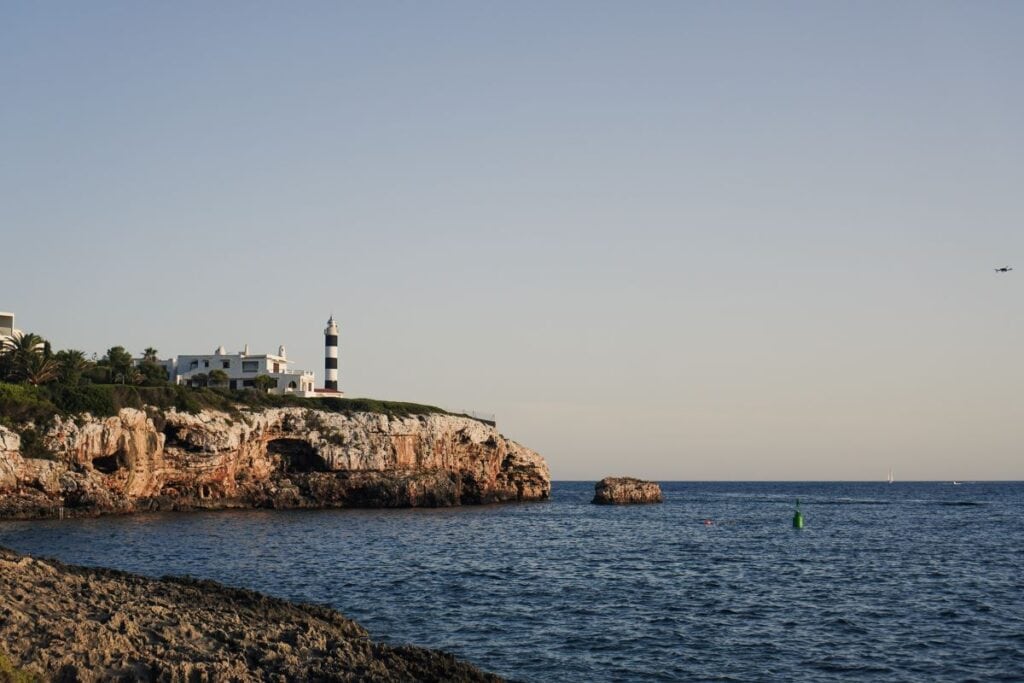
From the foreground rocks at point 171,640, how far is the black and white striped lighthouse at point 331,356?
94945 mm

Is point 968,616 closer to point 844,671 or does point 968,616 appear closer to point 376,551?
point 844,671

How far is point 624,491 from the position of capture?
387ft

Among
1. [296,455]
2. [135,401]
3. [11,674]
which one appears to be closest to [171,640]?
[11,674]

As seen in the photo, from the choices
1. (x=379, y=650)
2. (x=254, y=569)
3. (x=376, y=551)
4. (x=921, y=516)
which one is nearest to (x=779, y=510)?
(x=921, y=516)

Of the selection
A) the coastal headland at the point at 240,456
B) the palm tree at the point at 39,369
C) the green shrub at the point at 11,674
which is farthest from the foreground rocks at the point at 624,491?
the green shrub at the point at 11,674

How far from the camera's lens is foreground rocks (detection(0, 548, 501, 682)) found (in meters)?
19.9

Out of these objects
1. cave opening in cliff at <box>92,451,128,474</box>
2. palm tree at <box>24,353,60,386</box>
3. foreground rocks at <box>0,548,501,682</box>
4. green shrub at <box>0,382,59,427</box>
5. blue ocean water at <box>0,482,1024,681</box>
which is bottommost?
blue ocean water at <box>0,482,1024,681</box>

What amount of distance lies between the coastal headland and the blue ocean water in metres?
6.29

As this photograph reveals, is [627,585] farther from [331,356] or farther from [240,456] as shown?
[331,356]

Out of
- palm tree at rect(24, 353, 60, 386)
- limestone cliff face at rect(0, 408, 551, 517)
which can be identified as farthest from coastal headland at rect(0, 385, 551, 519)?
palm tree at rect(24, 353, 60, 386)

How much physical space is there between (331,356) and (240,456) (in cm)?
3834

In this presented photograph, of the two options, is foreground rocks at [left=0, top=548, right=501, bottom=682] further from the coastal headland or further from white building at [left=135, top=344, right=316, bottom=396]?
white building at [left=135, top=344, right=316, bottom=396]

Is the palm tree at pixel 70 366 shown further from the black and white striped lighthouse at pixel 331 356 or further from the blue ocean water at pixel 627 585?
the black and white striped lighthouse at pixel 331 356

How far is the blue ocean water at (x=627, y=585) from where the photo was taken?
2864 centimetres
